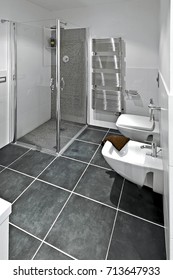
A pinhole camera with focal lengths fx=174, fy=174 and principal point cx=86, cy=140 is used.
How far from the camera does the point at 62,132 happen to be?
257cm

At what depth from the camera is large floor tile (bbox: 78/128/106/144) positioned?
2777mm

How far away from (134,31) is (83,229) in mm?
2728

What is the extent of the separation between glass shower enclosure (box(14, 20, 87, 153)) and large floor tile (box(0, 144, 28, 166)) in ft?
0.53

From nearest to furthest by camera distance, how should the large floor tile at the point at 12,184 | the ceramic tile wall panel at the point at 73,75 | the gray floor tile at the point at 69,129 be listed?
the large floor tile at the point at 12,184 < the ceramic tile wall panel at the point at 73,75 < the gray floor tile at the point at 69,129

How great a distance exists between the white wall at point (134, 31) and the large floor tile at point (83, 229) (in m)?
1.92

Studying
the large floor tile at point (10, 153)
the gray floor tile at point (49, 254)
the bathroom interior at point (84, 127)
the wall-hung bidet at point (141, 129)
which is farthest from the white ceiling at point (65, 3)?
the gray floor tile at point (49, 254)

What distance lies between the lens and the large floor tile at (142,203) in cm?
146

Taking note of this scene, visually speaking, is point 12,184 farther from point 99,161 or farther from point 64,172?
point 99,161

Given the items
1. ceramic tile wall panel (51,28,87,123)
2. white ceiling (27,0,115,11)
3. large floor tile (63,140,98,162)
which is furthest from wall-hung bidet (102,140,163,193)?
white ceiling (27,0,115,11)

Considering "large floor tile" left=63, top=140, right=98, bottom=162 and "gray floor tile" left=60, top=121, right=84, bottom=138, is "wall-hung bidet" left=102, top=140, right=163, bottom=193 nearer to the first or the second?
"large floor tile" left=63, top=140, right=98, bottom=162

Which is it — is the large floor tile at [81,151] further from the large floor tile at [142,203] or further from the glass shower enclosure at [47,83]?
the large floor tile at [142,203]

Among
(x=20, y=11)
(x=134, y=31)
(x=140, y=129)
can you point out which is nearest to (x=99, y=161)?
(x=140, y=129)

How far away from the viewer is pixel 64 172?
2010 mm

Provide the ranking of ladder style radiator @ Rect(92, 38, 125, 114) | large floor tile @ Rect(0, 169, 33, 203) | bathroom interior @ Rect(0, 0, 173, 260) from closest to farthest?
1. bathroom interior @ Rect(0, 0, 173, 260)
2. large floor tile @ Rect(0, 169, 33, 203)
3. ladder style radiator @ Rect(92, 38, 125, 114)
